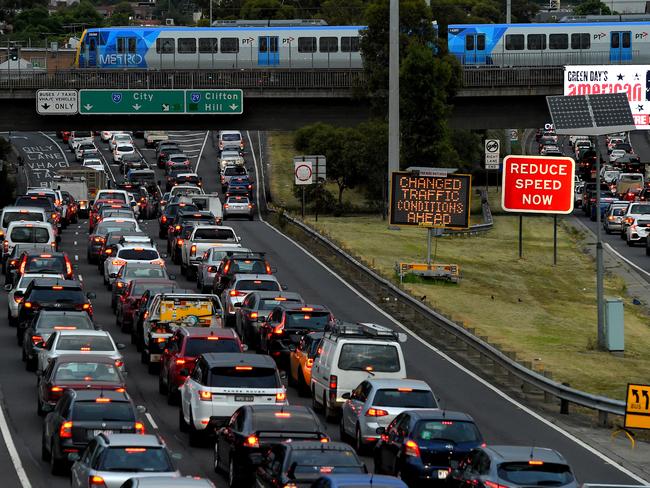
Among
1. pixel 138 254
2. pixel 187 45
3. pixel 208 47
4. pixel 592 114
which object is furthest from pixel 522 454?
pixel 208 47

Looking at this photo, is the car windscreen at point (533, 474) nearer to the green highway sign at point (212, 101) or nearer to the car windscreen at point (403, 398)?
the car windscreen at point (403, 398)

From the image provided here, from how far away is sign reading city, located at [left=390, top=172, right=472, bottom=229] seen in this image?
55812mm

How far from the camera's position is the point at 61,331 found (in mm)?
33344

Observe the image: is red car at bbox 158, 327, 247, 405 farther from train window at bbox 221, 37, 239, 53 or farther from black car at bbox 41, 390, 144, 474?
train window at bbox 221, 37, 239, 53

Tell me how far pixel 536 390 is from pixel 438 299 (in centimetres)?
1718

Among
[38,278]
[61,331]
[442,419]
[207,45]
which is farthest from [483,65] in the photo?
[442,419]

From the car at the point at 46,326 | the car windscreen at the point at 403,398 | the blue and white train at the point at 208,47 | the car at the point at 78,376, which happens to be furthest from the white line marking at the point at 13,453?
the blue and white train at the point at 208,47

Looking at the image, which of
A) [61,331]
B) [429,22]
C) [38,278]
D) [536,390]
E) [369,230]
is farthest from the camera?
[429,22]

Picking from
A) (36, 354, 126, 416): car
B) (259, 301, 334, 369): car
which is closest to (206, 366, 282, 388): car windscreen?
(36, 354, 126, 416): car

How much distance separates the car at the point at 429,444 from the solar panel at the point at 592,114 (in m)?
25.3

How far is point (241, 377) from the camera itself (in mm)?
28219

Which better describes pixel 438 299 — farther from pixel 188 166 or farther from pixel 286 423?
pixel 188 166

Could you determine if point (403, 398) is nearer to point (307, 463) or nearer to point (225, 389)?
point (225, 389)

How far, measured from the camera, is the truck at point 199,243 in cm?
5275
